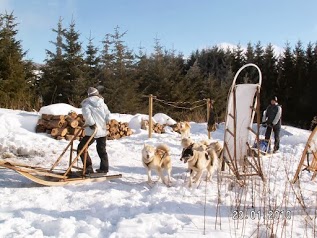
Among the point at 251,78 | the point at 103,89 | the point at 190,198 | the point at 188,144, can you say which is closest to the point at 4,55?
the point at 103,89

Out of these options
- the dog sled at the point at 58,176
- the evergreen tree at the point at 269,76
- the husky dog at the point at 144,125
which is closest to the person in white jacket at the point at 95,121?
the dog sled at the point at 58,176

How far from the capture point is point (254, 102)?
20.5 ft

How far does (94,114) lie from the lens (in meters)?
5.85

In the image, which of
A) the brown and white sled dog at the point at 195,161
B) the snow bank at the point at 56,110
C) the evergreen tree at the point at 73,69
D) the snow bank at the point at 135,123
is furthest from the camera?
the evergreen tree at the point at 73,69

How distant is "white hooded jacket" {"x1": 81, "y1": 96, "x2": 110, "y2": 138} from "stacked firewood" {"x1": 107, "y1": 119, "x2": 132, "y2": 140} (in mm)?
4970

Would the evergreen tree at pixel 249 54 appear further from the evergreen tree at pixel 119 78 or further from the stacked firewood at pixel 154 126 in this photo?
the stacked firewood at pixel 154 126

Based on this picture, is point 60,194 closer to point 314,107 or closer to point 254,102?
point 254,102

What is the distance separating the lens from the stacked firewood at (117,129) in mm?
10891

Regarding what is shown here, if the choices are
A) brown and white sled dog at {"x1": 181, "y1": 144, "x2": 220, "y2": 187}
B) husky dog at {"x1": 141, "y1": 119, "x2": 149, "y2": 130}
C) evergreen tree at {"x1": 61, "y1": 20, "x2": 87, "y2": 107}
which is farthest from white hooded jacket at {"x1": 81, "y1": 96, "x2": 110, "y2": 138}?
evergreen tree at {"x1": 61, "y1": 20, "x2": 87, "y2": 107}

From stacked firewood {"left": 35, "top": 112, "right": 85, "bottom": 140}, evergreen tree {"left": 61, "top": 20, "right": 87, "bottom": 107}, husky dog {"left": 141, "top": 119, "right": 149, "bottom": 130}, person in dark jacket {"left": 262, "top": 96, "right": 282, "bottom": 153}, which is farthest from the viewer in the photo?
evergreen tree {"left": 61, "top": 20, "right": 87, "bottom": 107}

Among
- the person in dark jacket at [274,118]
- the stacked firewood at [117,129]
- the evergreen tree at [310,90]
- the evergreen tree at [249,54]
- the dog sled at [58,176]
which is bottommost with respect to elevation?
the dog sled at [58,176]

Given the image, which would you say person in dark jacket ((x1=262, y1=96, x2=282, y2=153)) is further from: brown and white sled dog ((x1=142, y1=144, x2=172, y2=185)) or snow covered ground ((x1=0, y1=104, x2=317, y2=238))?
brown and white sled dog ((x1=142, y1=144, x2=172, y2=185))

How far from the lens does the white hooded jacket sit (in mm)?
5738

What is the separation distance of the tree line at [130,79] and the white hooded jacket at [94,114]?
6.59 metres
